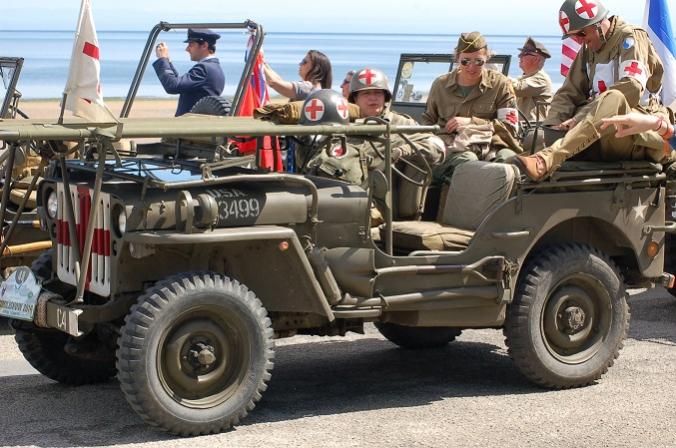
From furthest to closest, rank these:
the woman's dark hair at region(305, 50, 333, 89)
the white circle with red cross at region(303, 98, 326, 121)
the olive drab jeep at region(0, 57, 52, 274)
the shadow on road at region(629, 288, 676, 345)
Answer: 1. the woman's dark hair at region(305, 50, 333, 89)
2. the shadow on road at region(629, 288, 676, 345)
3. the olive drab jeep at region(0, 57, 52, 274)
4. the white circle with red cross at region(303, 98, 326, 121)

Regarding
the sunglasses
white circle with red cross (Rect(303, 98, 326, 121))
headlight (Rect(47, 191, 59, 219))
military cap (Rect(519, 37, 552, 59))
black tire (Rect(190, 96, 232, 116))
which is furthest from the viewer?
military cap (Rect(519, 37, 552, 59))

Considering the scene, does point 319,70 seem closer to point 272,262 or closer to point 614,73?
point 614,73

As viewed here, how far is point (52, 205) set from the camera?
7.51 m

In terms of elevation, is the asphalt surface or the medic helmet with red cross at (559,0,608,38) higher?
the medic helmet with red cross at (559,0,608,38)

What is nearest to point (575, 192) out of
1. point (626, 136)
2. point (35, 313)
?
point (626, 136)

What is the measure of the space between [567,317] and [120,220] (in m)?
2.71

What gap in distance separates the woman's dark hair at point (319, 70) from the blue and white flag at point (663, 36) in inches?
110

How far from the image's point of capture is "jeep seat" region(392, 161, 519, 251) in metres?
7.85

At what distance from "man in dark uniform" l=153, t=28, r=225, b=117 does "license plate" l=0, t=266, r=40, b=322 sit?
2.73 m

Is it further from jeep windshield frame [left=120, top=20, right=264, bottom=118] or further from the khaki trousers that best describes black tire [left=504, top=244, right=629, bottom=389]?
jeep windshield frame [left=120, top=20, right=264, bottom=118]

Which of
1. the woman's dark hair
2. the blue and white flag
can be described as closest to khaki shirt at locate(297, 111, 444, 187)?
the woman's dark hair

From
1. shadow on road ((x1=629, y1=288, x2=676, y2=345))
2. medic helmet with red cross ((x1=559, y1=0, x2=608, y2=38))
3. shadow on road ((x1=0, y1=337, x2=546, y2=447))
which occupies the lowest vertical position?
shadow on road ((x1=0, y1=337, x2=546, y2=447))

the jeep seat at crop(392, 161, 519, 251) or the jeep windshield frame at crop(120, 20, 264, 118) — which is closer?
the jeep seat at crop(392, 161, 519, 251)

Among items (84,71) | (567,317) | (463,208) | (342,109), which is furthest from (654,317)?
(84,71)
